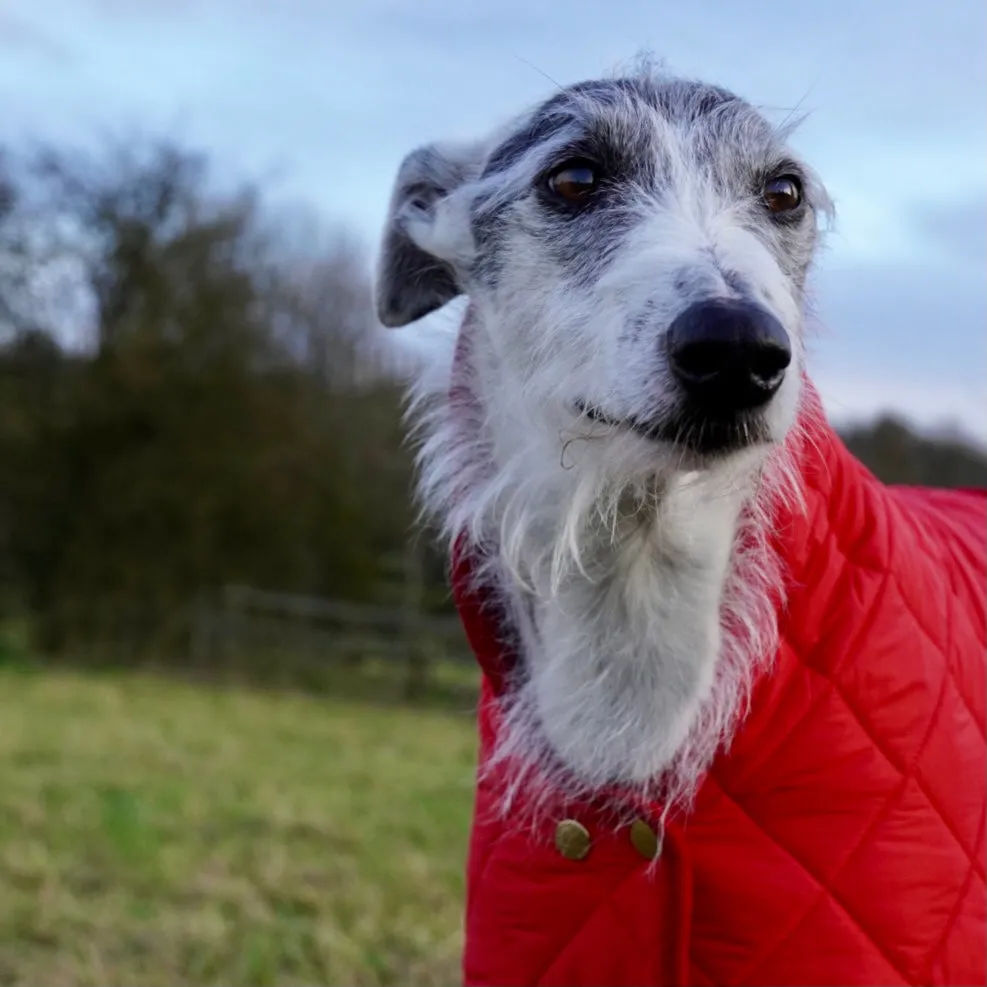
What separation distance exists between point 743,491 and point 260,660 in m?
15.2

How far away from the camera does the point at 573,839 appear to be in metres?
2.11

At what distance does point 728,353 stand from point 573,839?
3.29 feet

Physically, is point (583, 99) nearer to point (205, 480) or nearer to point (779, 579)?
point (779, 579)

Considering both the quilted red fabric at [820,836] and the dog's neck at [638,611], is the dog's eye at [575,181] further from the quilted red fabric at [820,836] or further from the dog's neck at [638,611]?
the quilted red fabric at [820,836]

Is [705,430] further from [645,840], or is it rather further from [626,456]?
[645,840]

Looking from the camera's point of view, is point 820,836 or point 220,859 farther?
point 220,859

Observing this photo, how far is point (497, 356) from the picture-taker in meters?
2.31

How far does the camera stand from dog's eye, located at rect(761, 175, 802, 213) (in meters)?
2.23

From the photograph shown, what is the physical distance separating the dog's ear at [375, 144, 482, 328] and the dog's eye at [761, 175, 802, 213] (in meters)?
0.83

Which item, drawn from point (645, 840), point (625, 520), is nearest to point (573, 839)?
point (645, 840)

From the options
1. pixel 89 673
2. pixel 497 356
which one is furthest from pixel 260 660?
Answer: pixel 497 356

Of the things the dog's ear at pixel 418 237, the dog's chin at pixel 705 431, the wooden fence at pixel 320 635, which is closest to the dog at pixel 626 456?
the dog's chin at pixel 705 431

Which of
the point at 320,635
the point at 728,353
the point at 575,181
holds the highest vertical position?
the point at 575,181

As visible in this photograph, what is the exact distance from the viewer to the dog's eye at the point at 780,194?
87.7 inches
